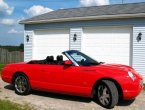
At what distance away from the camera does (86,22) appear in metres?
16.0

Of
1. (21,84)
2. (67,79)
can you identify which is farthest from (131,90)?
(21,84)

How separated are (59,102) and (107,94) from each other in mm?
1456

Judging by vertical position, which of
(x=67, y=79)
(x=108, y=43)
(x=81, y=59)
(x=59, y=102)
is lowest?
(x=59, y=102)

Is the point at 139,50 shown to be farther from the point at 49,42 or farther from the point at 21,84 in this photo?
the point at 21,84

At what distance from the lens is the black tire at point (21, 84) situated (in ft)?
32.0

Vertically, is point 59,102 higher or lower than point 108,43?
lower

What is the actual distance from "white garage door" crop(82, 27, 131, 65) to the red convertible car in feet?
18.6

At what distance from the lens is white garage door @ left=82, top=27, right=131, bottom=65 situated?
48.7 ft

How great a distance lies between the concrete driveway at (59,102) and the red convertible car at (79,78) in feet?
0.85

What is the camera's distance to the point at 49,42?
17.4 metres

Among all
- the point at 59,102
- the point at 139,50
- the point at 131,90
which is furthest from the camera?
the point at 139,50

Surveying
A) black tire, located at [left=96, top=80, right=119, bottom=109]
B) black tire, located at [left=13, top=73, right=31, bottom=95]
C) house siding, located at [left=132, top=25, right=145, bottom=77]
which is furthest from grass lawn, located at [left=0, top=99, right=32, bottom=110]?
house siding, located at [left=132, top=25, right=145, bottom=77]

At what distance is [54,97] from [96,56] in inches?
258

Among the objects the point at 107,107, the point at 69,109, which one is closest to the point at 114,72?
the point at 107,107
